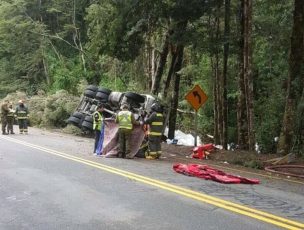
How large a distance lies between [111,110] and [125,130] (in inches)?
261

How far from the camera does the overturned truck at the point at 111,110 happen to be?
15398mm

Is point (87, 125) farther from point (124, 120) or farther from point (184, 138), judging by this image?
point (124, 120)

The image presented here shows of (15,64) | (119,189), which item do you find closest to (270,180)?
(119,189)

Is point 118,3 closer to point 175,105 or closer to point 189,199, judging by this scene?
point 175,105

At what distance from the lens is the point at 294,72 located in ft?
51.9

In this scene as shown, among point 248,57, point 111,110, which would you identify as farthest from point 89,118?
point 248,57

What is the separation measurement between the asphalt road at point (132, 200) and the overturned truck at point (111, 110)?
2894 millimetres

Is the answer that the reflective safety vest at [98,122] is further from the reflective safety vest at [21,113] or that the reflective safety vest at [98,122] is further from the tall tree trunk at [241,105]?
the reflective safety vest at [21,113]

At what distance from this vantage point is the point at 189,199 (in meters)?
8.27

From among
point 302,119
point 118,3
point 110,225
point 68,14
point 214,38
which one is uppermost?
point 68,14

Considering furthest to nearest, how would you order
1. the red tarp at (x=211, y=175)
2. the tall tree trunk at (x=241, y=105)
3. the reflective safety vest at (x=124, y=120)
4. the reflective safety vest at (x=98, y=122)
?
the tall tree trunk at (x=241, y=105)
the reflective safety vest at (x=98, y=122)
the reflective safety vest at (x=124, y=120)
the red tarp at (x=211, y=175)

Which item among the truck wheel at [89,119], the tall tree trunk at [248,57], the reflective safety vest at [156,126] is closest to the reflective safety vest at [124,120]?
the reflective safety vest at [156,126]

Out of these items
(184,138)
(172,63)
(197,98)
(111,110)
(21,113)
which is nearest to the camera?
(197,98)

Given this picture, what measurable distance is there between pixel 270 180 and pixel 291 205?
3369 mm
